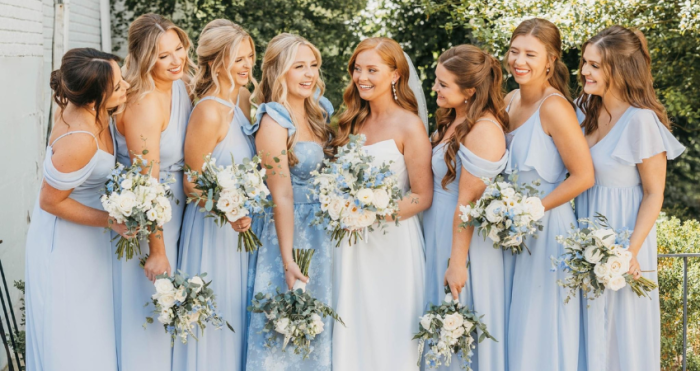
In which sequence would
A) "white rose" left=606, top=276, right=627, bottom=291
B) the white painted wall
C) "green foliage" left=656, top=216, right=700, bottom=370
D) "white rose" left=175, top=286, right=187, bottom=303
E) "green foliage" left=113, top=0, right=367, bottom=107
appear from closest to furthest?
1. "white rose" left=606, top=276, right=627, bottom=291
2. "white rose" left=175, top=286, right=187, bottom=303
3. the white painted wall
4. "green foliage" left=656, top=216, right=700, bottom=370
5. "green foliage" left=113, top=0, right=367, bottom=107

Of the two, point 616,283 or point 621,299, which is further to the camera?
point 621,299

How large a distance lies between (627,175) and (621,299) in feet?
2.35

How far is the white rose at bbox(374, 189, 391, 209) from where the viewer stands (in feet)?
12.4

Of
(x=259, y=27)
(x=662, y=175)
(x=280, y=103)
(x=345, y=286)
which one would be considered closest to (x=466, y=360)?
(x=345, y=286)

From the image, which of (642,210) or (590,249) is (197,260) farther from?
(642,210)

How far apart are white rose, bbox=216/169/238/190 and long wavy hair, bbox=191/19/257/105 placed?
2.34 ft

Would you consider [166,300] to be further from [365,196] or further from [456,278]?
[456,278]

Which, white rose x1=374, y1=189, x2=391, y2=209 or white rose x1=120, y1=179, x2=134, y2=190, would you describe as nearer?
white rose x1=120, y1=179, x2=134, y2=190

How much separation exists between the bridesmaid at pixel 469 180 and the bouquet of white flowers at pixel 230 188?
3.63 feet

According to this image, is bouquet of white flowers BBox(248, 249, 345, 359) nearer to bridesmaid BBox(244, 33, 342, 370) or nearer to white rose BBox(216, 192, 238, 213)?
bridesmaid BBox(244, 33, 342, 370)

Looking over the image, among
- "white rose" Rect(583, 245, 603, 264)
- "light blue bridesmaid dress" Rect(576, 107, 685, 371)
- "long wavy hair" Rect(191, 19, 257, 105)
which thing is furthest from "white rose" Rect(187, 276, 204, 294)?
"light blue bridesmaid dress" Rect(576, 107, 685, 371)

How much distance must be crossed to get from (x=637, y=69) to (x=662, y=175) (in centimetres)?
62

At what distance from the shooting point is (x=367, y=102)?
4.64 metres

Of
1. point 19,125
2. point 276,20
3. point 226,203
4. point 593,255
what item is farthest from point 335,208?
point 276,20
